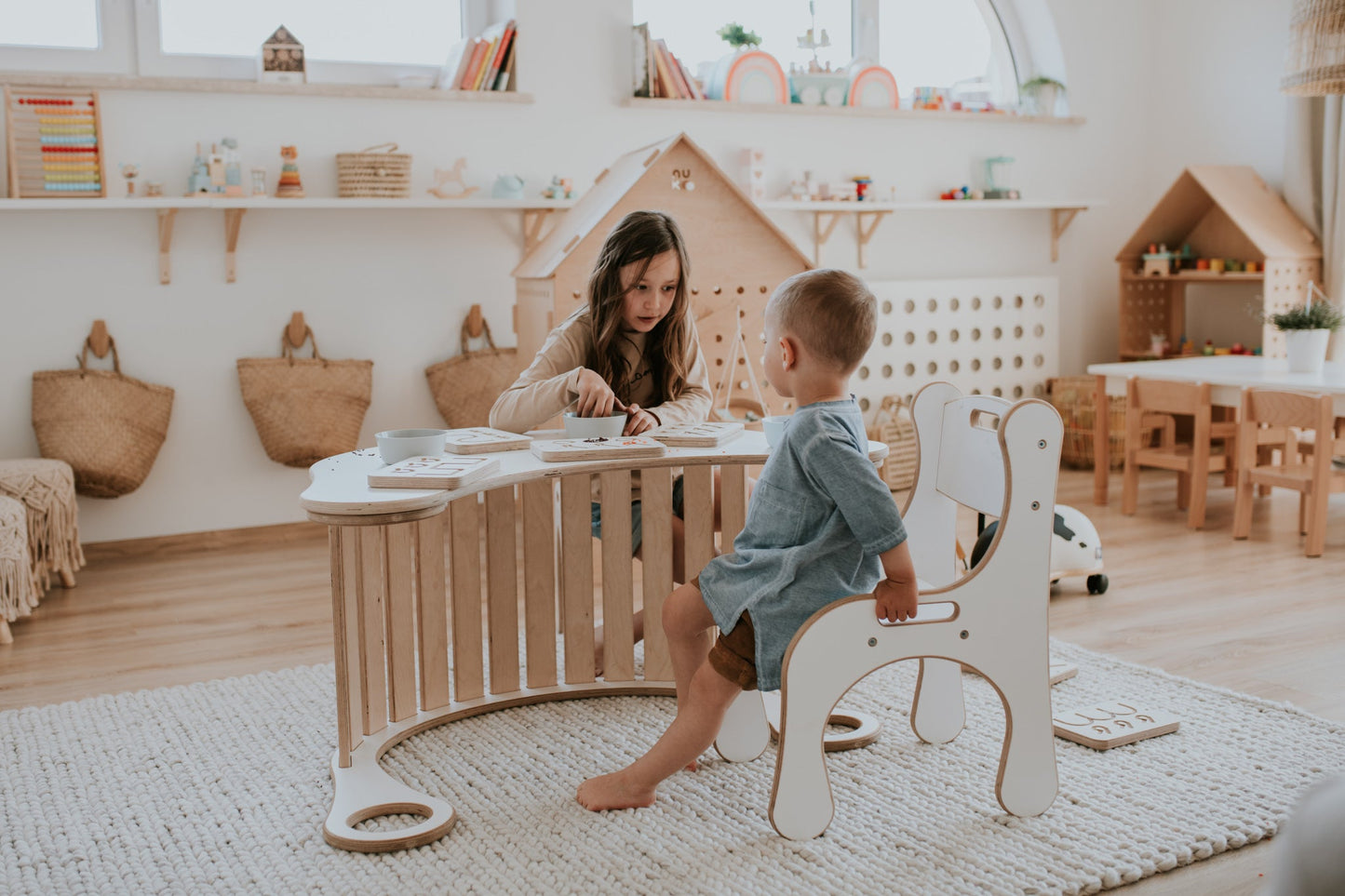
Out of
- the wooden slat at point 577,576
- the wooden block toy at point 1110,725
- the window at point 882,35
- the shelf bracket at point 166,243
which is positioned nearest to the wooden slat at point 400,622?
the wooden slat at point 577,576

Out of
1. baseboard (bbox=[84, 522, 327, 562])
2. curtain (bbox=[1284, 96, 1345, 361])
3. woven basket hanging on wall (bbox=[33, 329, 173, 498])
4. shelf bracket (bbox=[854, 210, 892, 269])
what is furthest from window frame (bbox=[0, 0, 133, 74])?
curtain (bbox=[1284, 96, 1345, 361])

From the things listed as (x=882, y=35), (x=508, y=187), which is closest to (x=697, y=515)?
(x=508, y=187)

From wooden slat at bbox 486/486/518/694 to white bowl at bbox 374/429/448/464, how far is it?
0.89ft

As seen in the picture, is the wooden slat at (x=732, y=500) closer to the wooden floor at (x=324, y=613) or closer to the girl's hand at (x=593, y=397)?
the girl's hand at (x=593, y=397)

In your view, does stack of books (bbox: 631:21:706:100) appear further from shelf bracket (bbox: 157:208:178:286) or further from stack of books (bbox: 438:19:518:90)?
shelf bracket (bbox: 157:208:178:286)

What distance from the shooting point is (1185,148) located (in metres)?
5.07

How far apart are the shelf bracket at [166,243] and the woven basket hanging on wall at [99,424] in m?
0.25

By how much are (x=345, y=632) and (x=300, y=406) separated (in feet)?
6.40

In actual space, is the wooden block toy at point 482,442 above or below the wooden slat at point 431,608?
above

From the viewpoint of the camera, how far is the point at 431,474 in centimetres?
171

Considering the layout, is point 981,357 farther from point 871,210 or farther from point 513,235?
point 513,235

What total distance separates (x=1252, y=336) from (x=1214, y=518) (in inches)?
51.4

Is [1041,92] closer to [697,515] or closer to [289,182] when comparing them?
[289,182]

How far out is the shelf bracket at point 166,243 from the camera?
350cm
